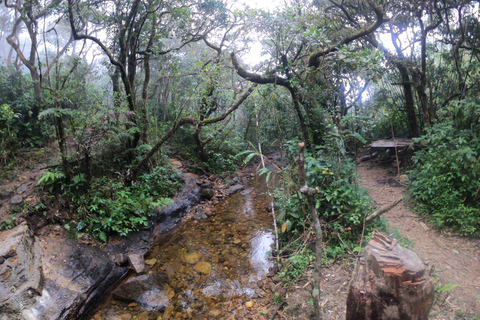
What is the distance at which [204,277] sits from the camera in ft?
15.9

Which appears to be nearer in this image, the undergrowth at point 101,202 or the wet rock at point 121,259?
the wet rock at point 121,259

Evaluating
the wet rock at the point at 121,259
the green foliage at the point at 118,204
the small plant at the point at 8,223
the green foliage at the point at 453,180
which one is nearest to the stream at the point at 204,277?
the wet rock at the point at 121,259

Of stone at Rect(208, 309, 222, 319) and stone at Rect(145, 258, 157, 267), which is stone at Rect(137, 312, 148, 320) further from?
stone at Rect(145, 258, 157, 267)

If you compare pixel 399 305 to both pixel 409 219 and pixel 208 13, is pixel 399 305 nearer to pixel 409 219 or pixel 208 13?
pixel 409 219

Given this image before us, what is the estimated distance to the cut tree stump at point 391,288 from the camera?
82.5 inches

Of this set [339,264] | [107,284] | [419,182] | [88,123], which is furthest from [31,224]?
[419,182]

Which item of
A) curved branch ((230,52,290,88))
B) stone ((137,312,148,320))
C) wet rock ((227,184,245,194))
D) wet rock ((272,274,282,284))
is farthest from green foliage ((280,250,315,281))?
wet rock ((227,184,245,194))

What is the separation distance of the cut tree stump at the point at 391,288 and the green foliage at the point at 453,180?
9.32ft

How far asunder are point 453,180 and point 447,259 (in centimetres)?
173

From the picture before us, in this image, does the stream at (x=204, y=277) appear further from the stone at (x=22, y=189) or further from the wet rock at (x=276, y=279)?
the stone at (x=22, y=189)

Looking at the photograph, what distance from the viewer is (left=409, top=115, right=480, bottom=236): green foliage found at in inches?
166

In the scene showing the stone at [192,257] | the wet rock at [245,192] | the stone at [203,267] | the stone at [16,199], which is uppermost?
the stone at [16,199]

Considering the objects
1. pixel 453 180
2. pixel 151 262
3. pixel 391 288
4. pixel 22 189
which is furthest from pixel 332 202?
pixel 22 189

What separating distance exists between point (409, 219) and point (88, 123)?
7.42 metres
